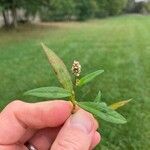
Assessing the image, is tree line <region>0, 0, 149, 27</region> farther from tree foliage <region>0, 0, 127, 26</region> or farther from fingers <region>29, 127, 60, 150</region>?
fingers <region>29, 127, 60, 150</region>

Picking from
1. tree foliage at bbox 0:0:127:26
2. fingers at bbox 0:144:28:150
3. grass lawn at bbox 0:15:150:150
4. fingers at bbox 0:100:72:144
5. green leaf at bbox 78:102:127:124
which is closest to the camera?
green leaf at bbox 78:102:127:124

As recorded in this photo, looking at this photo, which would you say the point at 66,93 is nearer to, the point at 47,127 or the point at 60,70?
the point at 60,70

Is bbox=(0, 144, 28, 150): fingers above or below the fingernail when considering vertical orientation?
below

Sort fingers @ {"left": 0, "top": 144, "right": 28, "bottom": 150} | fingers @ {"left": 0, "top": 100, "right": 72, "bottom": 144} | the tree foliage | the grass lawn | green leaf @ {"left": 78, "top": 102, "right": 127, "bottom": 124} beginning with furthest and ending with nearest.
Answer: the tree foliage → the grass lawn → fingers @ {"left": 0, "top": 144, "right": 28, "bottom": 150} → fingers @ {"left": 0, "top": 100, "right": 72, "bottom": 144} → green leaf @ {"left": 78, "top": 102, "right": 127, "bottom": 124}

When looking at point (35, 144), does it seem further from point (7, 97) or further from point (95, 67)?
point (95, 67)

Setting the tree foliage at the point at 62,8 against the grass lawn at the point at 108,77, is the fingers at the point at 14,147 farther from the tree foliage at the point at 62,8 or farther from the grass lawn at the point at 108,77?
the tree foliage at the point at 62,8

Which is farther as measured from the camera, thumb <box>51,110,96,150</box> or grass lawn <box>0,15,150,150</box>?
grass lawn <box>0,15,150,150</box>

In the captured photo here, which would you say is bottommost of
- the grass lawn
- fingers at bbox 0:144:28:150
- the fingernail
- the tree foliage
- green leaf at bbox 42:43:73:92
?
the tree foliage

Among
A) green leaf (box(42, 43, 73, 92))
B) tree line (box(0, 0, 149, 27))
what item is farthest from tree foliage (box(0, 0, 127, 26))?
green leaf (box(42, 43, 73, 92))
